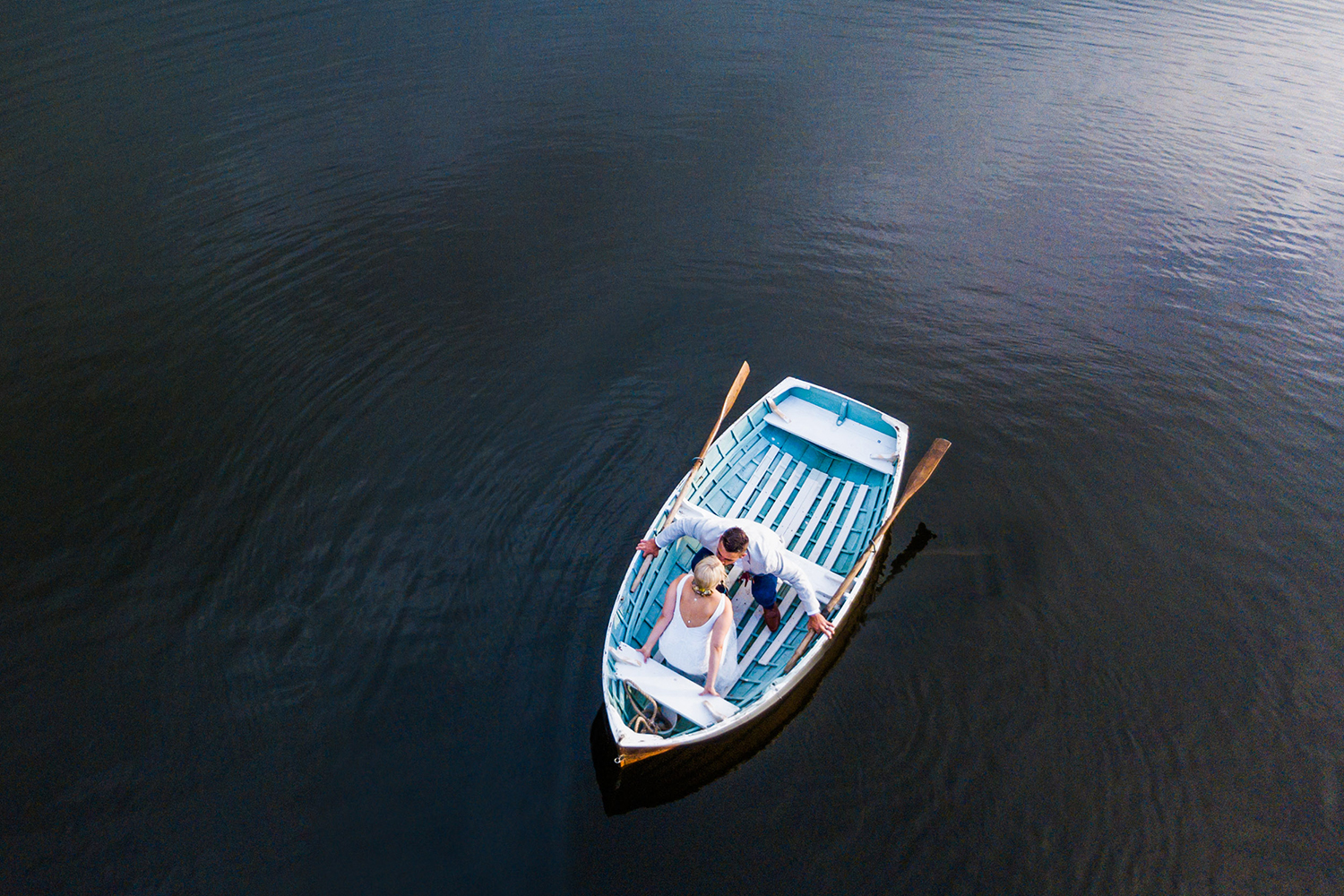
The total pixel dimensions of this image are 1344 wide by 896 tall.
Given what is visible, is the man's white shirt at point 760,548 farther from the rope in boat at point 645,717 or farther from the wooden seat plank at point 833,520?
the rope in boat at point 645,717

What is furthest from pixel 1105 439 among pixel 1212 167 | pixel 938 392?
pixel 1212 167

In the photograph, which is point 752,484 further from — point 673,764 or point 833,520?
point 673,764

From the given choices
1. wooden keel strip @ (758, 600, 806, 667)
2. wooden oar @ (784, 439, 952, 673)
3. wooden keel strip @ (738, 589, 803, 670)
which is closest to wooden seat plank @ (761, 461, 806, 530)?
wooden oar @ (784, 439, 952, 673)

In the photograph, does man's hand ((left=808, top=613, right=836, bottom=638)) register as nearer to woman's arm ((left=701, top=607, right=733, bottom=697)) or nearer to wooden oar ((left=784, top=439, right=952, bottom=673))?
wooden oar ((left=784, top=439, right=952, bottom=673))

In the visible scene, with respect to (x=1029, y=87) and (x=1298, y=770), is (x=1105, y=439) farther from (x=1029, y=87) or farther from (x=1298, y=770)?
(x=1029, y=87)

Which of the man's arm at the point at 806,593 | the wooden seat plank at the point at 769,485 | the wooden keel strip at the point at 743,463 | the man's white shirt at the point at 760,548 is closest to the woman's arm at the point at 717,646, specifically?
the man's white shirt at the point at 760,548
